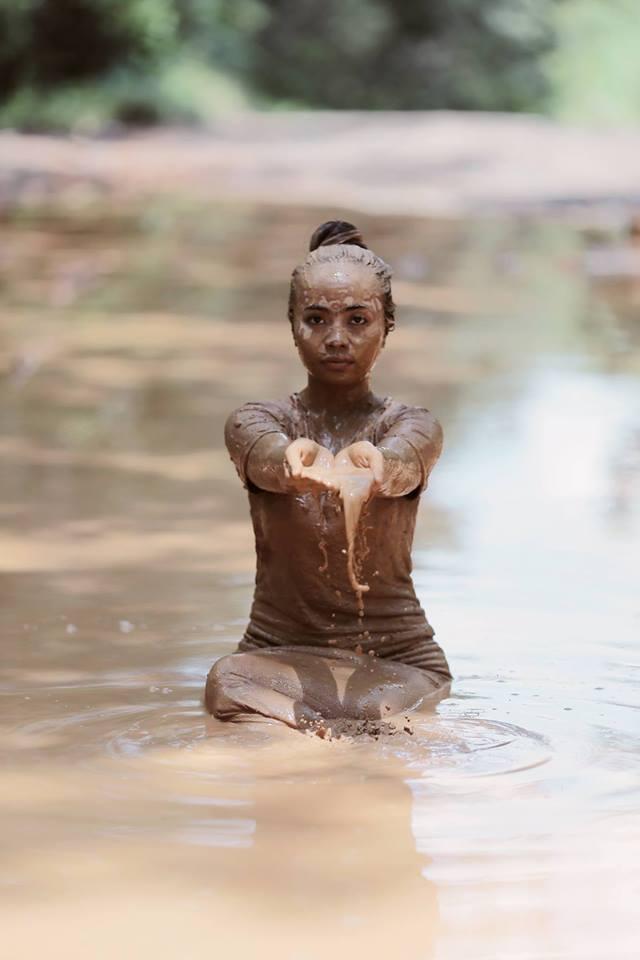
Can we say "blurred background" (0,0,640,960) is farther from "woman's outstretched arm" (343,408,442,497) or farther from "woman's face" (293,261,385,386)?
"woman's face" (293,261,385,386)

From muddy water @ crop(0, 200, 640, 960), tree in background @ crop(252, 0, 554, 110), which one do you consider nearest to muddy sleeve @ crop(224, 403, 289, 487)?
muddy water @ crop(0, 200, 640, 960)

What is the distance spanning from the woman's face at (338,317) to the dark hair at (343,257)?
26 mm

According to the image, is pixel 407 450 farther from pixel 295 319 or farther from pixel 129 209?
pixel 129 209

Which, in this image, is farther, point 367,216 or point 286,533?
point 367,216

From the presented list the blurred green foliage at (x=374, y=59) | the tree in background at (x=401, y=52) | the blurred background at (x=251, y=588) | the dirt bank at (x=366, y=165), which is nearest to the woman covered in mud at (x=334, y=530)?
the blurred background at (x=251, y=588)

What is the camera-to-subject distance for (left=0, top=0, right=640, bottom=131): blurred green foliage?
27.8 meters

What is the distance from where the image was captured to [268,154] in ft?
79.4

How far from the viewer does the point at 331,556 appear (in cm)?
477

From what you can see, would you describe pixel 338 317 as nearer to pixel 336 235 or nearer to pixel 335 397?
pixel 335 397

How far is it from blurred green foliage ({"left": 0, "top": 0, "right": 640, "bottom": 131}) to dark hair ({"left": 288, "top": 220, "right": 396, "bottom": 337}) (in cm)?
2272

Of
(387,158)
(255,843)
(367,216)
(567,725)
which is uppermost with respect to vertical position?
(387,158)

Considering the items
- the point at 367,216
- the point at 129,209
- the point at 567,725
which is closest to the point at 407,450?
the point at 567,725

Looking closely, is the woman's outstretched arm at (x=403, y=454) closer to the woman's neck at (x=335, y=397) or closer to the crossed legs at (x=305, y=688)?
the woman's neck at (x=335, y=397)

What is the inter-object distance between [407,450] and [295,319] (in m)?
0.47
